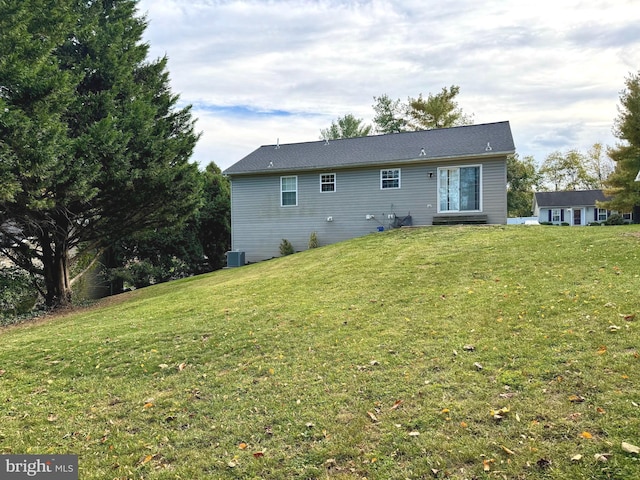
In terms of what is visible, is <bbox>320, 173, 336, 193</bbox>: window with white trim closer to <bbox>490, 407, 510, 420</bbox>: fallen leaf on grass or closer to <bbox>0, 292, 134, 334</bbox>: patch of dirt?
<bbox>0, 292, 134, 334</bbox>: patch of dirt

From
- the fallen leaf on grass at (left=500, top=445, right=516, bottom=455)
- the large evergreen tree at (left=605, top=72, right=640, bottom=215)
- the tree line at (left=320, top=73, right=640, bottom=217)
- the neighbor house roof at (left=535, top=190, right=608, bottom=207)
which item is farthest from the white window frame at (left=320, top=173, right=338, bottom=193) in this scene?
the neighbor house roof at (left=535, top=190, right=608, bottom=207)

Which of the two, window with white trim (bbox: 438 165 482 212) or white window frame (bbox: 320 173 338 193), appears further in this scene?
white window frame (bbox: 320 173 338 193)

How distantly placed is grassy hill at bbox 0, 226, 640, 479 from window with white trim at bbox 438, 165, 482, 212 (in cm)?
789

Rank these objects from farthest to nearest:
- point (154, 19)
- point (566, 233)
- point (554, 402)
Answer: point (154, 19) < point (566, 233) < point (554, 402)

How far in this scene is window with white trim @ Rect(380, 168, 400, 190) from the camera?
53.8 ft

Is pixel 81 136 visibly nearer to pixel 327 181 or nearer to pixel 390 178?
pixel 327 181

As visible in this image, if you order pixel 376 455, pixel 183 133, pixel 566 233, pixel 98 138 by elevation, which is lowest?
pixel 376 455

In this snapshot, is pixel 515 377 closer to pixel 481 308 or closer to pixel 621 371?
pixel 621 371

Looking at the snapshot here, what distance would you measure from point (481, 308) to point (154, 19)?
14.6 m

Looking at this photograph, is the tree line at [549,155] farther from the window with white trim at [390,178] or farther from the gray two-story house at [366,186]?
the window with white trim at [390,178]

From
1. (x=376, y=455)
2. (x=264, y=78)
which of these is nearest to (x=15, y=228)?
(x=264, y=78)

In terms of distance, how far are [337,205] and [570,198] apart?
3130 cm

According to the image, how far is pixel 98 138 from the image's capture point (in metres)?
10.2

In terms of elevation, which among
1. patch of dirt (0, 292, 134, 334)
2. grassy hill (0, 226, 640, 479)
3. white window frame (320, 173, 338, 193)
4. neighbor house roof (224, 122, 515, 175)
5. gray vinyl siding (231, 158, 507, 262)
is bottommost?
patch of dirt (0, 292, 134, 334)
